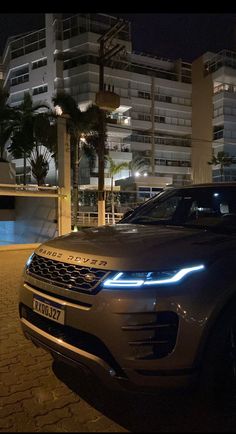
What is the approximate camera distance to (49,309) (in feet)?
9.86

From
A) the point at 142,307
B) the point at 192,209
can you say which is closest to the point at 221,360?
the point at 142,307

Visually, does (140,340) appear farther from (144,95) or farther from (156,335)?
(144,95)

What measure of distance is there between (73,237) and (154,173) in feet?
160

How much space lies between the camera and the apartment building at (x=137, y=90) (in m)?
45.9

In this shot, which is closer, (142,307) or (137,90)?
(142,307)

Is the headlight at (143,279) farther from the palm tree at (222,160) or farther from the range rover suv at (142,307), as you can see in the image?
the palm tree at (222,160)

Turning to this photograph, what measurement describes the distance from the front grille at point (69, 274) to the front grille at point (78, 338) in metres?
0.30

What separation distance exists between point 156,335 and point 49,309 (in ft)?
2.85

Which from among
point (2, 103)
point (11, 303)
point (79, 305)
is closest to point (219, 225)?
point (79, 305)

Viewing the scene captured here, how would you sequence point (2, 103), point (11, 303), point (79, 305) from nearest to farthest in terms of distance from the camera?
point (79, 305) → point (11, 303) → point (2, 103)

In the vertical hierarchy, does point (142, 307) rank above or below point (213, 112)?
below

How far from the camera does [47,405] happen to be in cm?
312

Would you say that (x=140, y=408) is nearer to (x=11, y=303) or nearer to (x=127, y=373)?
(x=127, y=373)

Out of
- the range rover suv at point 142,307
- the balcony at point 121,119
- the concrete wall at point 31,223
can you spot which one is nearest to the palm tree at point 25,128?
the concrete wall at point 31,223
